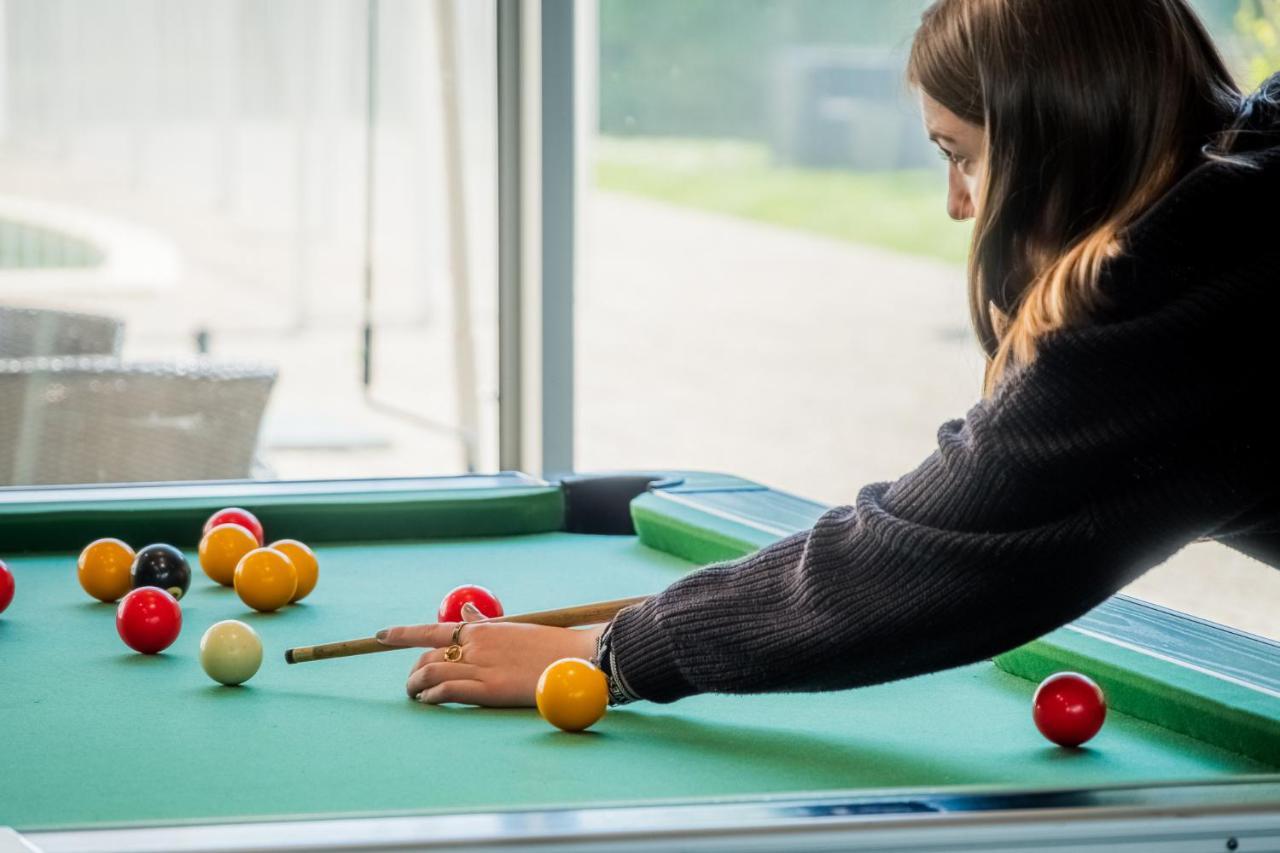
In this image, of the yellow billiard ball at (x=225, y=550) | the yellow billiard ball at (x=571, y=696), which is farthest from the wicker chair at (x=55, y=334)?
the yellow billiard ball at (x=571, y=696)

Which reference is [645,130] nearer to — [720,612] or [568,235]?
[568,235]

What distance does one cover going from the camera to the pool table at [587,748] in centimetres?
107

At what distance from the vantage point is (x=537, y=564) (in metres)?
2.14

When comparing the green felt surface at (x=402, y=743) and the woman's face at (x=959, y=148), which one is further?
the woman's face at (x=959, y=148)

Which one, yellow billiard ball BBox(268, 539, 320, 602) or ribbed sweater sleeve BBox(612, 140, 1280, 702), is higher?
ribbed sweater sleeve BBox(612, 140, 1280, 702)

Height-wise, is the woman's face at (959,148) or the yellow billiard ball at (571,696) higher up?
the woman's face at (959,148)

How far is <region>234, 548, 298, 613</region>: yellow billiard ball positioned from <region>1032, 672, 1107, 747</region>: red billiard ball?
2.87 feet

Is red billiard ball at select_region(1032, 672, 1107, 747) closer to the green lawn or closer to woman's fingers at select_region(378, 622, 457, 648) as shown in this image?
woman's fingers at select_region(378, 622, 457, 648)

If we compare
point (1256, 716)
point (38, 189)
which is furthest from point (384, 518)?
point (38, 189)

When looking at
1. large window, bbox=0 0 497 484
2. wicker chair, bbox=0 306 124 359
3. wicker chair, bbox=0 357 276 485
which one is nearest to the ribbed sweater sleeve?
wicker chair, bbox=0 357 276 485

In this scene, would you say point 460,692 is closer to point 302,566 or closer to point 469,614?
point 469,614

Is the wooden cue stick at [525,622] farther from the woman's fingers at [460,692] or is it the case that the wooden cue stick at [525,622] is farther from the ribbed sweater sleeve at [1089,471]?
the ribbed sweater sleeve at [1089,471]

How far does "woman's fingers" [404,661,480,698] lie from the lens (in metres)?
1.50

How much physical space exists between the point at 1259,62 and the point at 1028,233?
317 cm
